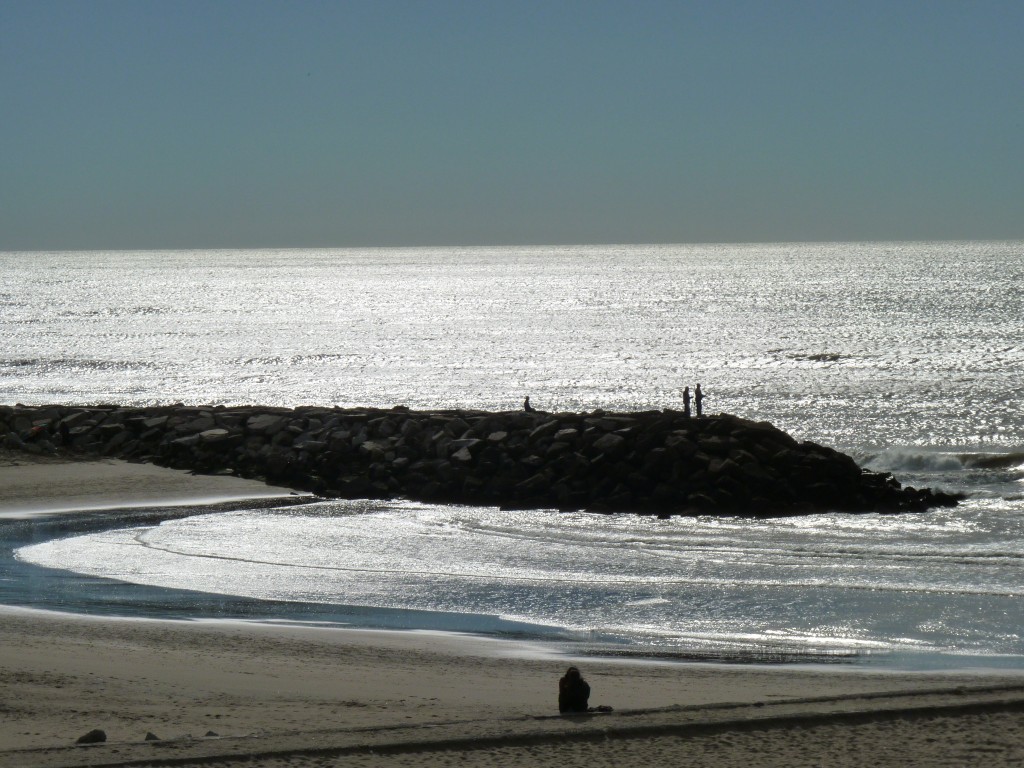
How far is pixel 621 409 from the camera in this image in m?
42.1

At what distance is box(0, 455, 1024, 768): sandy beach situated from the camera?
6359mm

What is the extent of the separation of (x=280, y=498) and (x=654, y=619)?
10849 millimetres

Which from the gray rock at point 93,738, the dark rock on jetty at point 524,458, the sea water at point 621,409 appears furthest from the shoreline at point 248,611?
the gray rock at point 93,738

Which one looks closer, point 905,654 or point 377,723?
point 377,723

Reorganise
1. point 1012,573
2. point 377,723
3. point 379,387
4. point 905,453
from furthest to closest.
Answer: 1. point 379,387
2. point 905,453
3. point 1012,573
4. point 377,723

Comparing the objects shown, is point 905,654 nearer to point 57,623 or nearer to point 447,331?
point 57,623

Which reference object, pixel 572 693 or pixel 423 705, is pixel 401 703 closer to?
pixel 423 705

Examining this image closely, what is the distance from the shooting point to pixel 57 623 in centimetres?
1158

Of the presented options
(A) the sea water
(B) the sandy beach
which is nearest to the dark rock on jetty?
(A) the sea water

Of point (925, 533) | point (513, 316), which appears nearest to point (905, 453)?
point (925, 533)

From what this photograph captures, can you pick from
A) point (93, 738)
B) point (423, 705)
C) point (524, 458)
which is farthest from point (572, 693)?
point (524, 458)

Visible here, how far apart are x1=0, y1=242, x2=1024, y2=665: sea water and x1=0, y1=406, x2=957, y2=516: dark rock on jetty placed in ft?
3.00

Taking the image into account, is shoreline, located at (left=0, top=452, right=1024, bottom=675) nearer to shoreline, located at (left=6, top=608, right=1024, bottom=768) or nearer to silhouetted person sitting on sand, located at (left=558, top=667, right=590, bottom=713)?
shoreline, located at (left=6, top=608, right=1024, bottom=768)

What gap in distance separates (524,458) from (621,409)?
18.8 m
